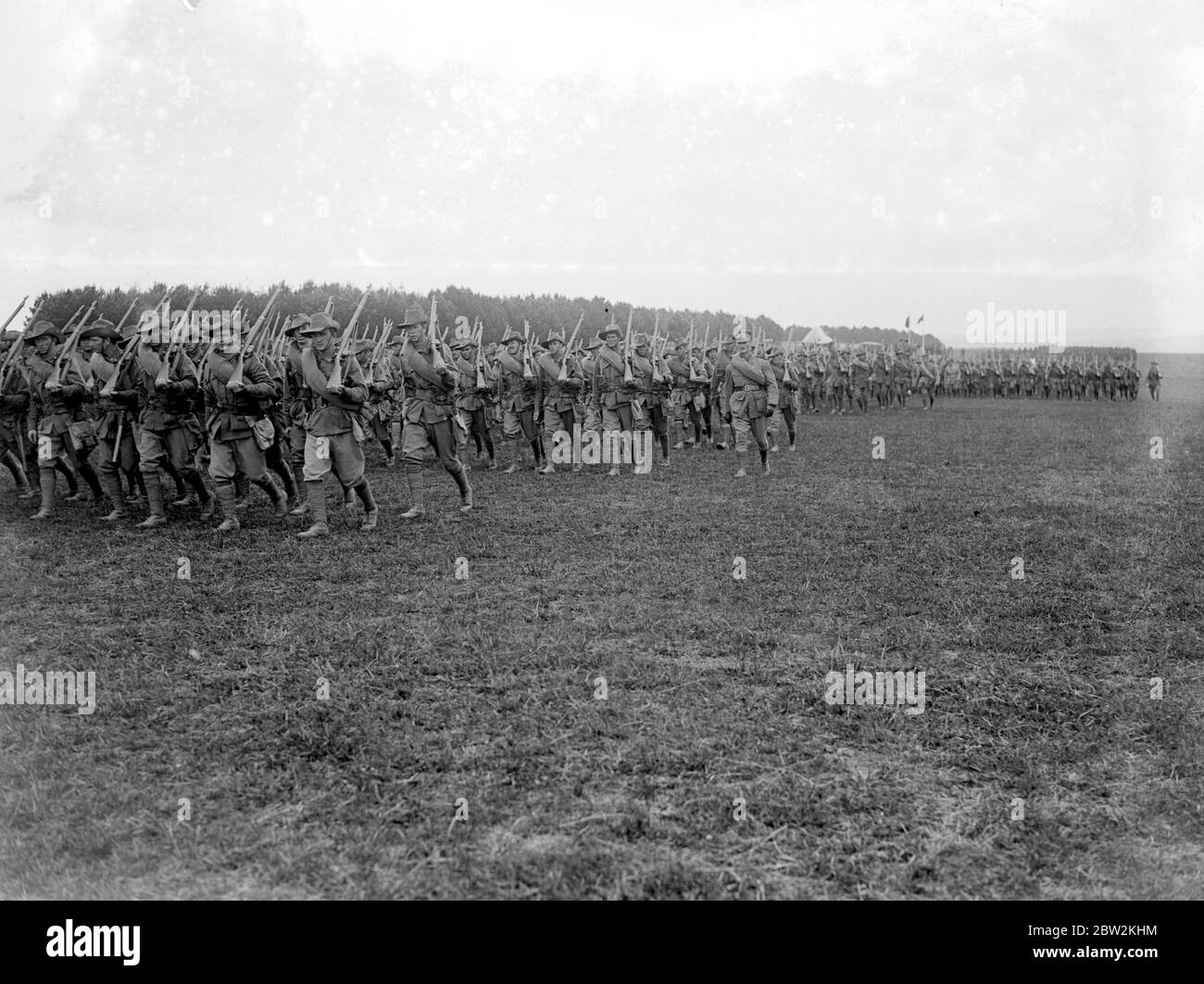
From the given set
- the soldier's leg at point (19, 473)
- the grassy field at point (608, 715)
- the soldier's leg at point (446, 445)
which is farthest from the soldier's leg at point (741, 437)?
the soldier's leg at point (19, 473)

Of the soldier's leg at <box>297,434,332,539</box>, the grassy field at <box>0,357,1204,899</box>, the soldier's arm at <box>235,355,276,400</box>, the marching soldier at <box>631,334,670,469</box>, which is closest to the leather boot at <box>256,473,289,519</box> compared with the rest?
the grassy field at <box>0,357,1204,899</box>

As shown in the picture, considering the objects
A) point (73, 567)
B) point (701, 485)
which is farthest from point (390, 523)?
point (701, 485)

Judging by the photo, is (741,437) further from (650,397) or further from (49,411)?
(49,411)

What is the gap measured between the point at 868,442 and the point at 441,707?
1666cm


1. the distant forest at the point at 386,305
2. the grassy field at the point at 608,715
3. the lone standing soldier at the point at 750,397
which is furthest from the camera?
the distant forest at the point at 386,305

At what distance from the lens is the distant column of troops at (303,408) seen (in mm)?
10297

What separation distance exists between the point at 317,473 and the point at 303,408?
11.4 feet

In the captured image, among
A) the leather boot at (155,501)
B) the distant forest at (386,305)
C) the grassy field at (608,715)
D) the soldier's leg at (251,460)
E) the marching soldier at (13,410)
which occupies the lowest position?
the grassy field at (608,715)

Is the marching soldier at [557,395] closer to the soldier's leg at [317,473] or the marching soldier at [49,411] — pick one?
the soldier's leg at [317,473]

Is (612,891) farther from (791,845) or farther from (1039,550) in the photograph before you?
(1039,550)

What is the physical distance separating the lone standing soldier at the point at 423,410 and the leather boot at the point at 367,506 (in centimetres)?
63

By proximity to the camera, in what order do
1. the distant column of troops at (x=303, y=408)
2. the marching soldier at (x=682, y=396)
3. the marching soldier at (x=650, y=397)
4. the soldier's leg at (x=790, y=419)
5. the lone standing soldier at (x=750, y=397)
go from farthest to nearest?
1. the marching soldier at (x=682, y=396)
2. the soldier's leg at (x=790, y=419)
3. the marching soldier at (x=650, y=397)
4. the lone standing soldier at (x=750, y=397)
5. the distant column of troops at (x=303, y=408)

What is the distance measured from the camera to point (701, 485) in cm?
1380

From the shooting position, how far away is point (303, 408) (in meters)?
13.2
